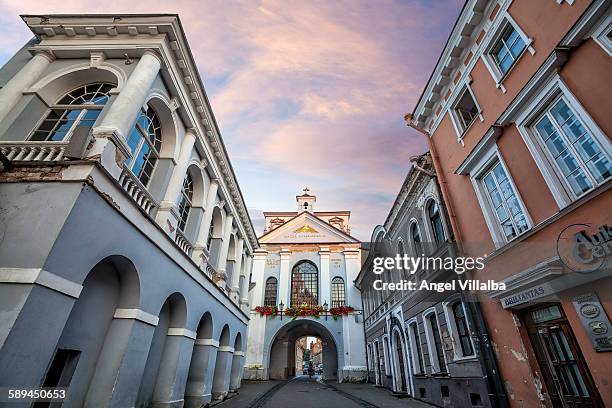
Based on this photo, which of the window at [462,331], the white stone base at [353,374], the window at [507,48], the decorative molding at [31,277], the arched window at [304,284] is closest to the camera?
the decorative molding at [31,277]

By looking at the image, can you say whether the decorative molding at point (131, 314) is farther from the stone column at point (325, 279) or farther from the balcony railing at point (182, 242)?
the stone column at point (325, 279)

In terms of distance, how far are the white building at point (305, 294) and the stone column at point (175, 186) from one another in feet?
56.8

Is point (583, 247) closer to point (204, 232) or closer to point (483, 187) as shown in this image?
point (483, 187)

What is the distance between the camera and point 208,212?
11.3 m

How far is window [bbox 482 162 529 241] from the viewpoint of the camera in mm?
6602

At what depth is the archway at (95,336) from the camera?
546 centimetres

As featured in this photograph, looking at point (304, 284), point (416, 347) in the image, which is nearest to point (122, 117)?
point (416, 347)

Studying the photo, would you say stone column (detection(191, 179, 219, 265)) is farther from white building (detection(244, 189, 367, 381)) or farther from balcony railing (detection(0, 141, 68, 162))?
white building (detection(244, 189, 367, 381))

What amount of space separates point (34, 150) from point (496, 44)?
1102 cm

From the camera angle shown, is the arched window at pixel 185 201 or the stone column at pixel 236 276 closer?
the arched window at pixel 185 201

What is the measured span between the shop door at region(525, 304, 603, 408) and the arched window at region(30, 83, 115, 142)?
1086 centimetres

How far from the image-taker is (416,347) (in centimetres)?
1205

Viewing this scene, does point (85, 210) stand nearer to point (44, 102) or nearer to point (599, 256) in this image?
point (44, 102)

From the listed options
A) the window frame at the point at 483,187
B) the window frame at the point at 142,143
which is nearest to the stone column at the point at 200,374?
the window frame at the point at 142,143
